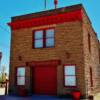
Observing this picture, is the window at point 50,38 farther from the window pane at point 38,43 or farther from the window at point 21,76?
the window at point 21,76

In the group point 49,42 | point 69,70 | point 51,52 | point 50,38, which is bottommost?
point 69,70

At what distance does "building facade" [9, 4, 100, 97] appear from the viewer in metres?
18.3

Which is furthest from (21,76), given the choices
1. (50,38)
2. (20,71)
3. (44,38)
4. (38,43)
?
(50,38)

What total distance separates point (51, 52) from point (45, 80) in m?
2.48

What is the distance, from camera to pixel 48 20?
781 inches

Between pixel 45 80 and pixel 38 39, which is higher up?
pixel 38 39

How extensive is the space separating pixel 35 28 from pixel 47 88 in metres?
5.39

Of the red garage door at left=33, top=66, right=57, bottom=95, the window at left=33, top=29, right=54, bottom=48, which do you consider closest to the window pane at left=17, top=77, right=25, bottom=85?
the red garage door at left=33, top=66, right=57, bottom=95

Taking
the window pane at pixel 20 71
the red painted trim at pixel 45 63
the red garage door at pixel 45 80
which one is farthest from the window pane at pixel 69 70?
the window pane at pixel 20 71

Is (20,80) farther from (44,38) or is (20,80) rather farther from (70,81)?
(70,81)

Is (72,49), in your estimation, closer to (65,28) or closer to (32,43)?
(65,28)

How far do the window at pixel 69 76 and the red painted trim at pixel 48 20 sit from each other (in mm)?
3910

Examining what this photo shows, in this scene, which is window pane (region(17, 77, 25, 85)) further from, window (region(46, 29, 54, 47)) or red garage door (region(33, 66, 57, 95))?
window (region(46, 29, 54, 47))

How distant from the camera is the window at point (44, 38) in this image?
19.8 metres
